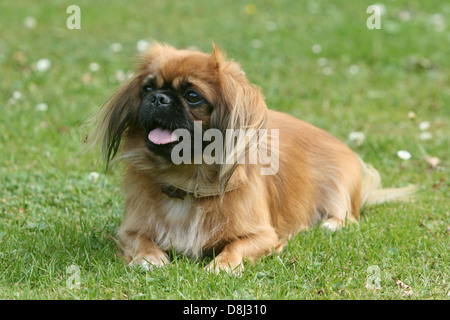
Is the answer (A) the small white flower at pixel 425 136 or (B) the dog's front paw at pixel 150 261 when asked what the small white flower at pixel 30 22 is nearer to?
(A) the small white flower at pixel 425 136

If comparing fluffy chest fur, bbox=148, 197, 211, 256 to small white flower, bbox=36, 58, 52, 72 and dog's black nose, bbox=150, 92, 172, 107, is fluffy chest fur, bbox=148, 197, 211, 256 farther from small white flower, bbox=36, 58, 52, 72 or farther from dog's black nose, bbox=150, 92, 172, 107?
small white flower, bbox=36, 58, 52, 72

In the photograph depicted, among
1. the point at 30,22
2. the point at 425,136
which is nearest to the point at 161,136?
the point at 425,136

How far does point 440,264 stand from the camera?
337cm

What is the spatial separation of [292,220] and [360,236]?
0.46 meters

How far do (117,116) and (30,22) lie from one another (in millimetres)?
5639

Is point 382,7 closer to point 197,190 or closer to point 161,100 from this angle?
point 197,190

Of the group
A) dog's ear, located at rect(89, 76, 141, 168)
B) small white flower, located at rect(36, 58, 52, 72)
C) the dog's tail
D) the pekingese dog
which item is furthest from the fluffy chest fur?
small white flower, located at rect(36, 58, 52, 72)

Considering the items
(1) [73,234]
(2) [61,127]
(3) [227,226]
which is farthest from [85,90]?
(3) [227,226]

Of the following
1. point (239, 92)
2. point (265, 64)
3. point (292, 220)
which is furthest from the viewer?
point (265, 64)

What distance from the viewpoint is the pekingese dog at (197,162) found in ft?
10.7

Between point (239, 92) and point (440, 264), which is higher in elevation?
point (239, 92)

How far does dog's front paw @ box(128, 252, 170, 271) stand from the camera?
3241 millimetres

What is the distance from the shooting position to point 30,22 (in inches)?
340
